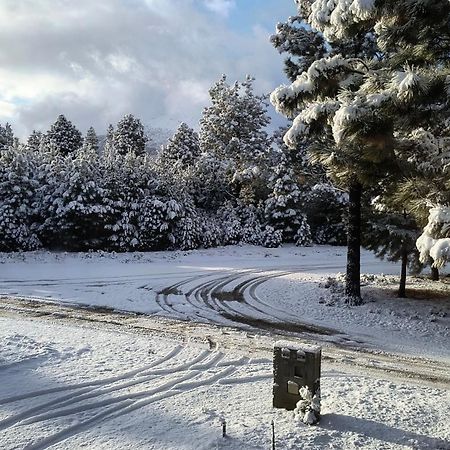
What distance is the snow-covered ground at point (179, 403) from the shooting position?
4656 millimetres

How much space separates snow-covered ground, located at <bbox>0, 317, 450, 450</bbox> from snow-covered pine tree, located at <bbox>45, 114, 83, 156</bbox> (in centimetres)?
4440

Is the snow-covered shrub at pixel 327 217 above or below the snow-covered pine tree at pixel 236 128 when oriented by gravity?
below

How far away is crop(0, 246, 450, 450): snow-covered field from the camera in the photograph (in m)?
4.80

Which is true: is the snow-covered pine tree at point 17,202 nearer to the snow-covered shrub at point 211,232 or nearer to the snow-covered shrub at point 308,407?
the snow-covered shrub at point 211,232

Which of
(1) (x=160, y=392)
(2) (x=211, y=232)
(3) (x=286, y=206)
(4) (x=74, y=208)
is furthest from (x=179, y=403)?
(3) (x=286, y=206)

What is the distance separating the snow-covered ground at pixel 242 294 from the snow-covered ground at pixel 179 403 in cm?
323

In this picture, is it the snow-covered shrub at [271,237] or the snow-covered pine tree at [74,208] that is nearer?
the snow-covered pine tree at [74,208]

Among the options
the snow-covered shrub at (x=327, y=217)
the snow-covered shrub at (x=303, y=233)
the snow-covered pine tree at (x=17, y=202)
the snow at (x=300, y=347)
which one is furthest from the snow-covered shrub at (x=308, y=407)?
the snow-covered shrub at (x=327, y=217)

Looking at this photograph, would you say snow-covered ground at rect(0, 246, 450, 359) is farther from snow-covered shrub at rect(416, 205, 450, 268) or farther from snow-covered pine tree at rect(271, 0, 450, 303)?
snow-covered pine tree at rect(271, 0, 450, 303)

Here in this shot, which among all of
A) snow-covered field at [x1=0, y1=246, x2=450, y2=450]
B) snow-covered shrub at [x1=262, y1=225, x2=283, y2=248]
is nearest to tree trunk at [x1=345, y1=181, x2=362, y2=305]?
snow-covered field at [x1=0, y1=246, x2=450, y2=450]

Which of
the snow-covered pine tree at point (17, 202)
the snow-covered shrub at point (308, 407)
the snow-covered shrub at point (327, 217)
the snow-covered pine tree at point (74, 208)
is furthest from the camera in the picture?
the snow-covered shrub at point (327, 217)

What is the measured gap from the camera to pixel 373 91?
8305 millimetres

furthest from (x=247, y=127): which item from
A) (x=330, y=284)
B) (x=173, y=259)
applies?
(x=330, y=284)

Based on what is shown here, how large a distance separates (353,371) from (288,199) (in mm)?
23876
